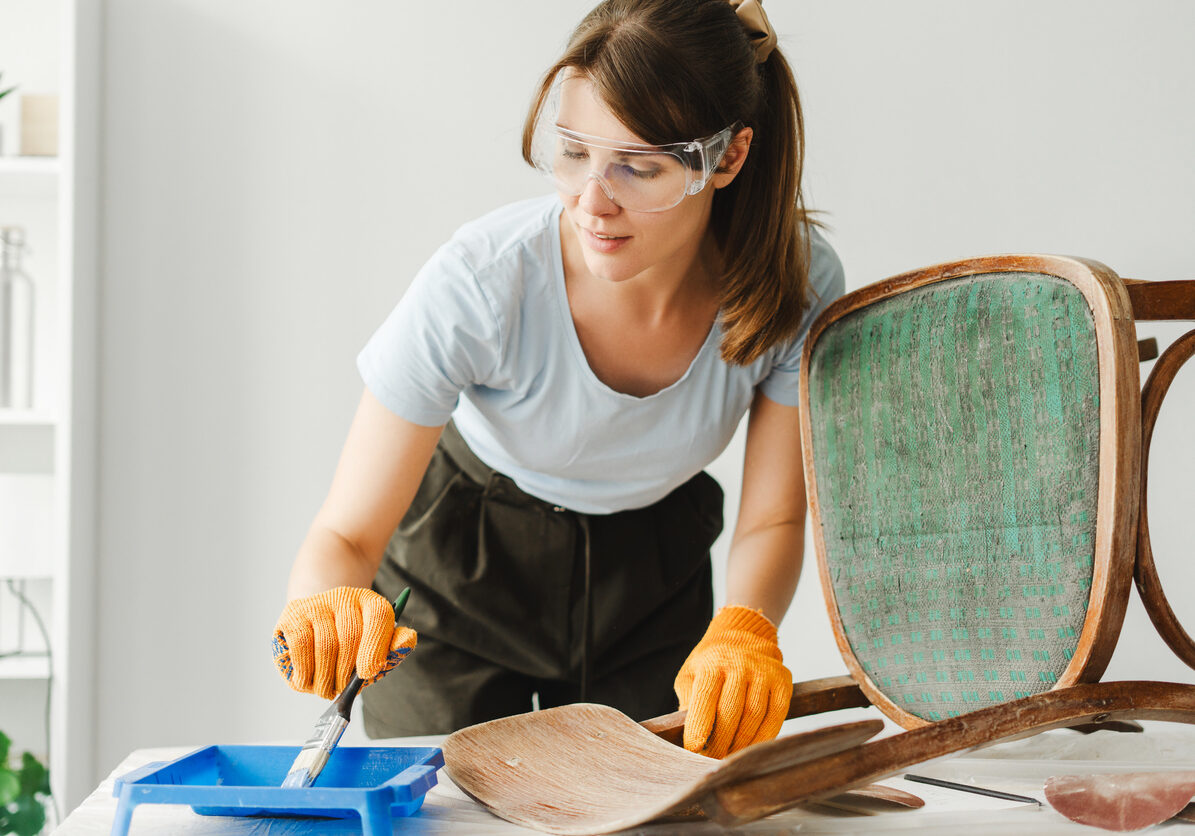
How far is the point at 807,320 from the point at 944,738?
55cm

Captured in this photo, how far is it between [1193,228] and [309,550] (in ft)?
6.31

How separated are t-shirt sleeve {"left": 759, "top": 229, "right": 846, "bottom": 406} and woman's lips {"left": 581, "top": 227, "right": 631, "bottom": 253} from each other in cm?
26

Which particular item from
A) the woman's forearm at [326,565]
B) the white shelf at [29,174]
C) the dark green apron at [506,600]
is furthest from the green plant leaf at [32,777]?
the woman's forearm at [326,565]

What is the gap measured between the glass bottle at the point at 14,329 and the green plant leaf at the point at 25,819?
Result: 77 centimetres

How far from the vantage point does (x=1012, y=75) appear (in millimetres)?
2072

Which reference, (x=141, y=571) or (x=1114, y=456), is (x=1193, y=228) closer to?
(x=1114, y=456)

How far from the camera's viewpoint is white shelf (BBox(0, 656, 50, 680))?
6.25 feet

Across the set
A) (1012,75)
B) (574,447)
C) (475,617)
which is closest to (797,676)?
(475,617)

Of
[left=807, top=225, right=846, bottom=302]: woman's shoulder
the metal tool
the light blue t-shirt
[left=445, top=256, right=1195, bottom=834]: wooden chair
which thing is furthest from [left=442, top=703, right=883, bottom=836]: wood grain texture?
[left=807, top=225, right=846, bottom=302]: woman's shoulder

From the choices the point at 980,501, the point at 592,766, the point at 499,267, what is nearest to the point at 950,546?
the point at 980,501

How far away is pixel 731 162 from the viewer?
1010 mm

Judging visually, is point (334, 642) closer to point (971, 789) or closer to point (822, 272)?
point (971, 789)

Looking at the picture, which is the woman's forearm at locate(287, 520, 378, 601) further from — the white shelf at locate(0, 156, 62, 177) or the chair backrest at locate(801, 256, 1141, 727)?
the white shelf at locate(0, 156, 62, 177)

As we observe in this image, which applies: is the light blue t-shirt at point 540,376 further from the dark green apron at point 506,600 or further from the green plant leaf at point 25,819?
the green plant leaf at point 25,819
